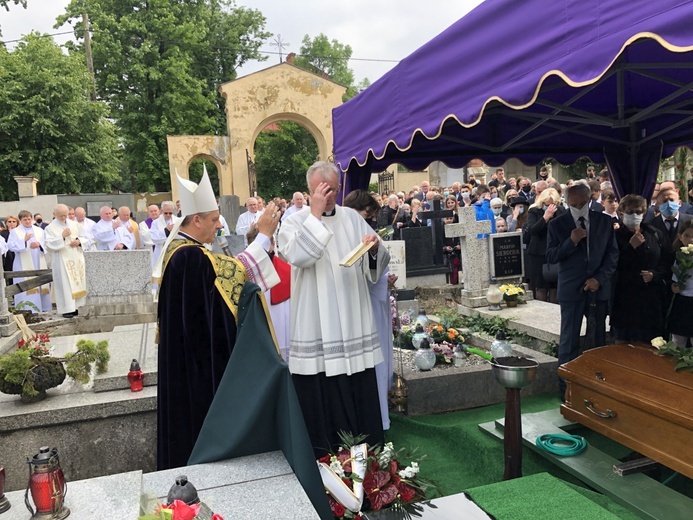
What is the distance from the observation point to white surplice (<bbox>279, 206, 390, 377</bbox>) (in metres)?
3.51

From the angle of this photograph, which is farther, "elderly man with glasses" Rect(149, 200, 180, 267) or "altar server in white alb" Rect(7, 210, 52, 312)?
"elderly man with glasses" Rect(149, 200, 180, 267)

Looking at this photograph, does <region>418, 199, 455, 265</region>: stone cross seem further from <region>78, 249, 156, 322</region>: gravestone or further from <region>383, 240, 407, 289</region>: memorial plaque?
<region>78, 249, 156, 322</region>: gravestone

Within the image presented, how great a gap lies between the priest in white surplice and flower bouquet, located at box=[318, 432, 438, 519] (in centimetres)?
80

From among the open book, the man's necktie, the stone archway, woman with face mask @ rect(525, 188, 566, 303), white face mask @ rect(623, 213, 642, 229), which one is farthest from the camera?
the stone archway

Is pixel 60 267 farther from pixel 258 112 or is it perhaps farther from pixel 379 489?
pixel 258 112

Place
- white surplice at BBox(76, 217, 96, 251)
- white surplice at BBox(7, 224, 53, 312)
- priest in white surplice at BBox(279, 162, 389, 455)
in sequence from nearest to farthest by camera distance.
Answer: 1. priest in white surplice at BBox(279, 162, 389, 455)
2. white surplice at BBox(76, 217, 96, 251)
3. white surplice at BBox(7, 224, 53, 312)

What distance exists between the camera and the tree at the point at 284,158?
33.7 metres

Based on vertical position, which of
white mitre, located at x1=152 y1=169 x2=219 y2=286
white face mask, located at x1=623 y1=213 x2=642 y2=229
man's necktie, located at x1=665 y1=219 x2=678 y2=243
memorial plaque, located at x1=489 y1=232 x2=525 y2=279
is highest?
white mitre, located at x1=152 y1=169 x2=219 y2=286

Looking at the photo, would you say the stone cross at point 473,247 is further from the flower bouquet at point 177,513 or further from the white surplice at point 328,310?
the flower bouquet at point 177,513

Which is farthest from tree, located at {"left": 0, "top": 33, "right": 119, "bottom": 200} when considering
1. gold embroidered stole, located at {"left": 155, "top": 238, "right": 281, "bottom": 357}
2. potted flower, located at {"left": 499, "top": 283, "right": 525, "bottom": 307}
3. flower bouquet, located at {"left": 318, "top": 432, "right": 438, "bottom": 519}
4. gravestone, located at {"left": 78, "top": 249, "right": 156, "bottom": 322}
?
flower bouquet, located at {"left": 318, "top": 432, "right": 438, "bottom": 519}

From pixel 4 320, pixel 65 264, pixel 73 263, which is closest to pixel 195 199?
pixel 4 320

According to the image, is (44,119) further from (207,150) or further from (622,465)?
(622,465)

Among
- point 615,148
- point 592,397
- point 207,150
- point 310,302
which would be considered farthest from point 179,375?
point 207,150

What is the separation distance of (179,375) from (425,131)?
214 centimetres
